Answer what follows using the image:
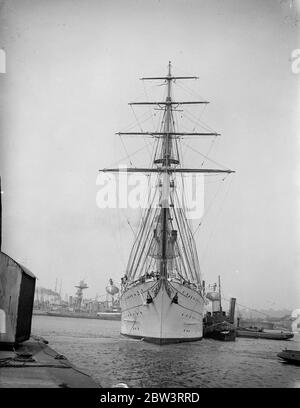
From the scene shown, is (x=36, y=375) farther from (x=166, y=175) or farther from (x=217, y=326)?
(x=217, y=326)

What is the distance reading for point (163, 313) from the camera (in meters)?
25.2

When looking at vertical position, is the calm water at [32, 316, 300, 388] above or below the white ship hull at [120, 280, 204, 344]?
below

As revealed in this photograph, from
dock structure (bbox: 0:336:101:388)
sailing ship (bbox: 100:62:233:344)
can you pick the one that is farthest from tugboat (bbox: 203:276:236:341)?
dock structure (bbox: 0:336:101:388)

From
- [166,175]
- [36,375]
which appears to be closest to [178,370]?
[36,375]

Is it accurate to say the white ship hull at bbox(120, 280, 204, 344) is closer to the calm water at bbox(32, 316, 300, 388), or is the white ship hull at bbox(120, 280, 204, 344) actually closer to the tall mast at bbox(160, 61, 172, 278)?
the tall mast at bbox(160, 61, 172, 278)

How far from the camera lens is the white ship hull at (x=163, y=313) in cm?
2517

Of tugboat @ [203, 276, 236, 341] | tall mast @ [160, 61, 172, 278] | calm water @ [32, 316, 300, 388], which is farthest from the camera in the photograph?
tugboat @ [203, 276, 236, 341]

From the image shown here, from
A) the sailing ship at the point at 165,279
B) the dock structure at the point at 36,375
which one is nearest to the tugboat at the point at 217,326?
the sailing ship at the point at 165,279

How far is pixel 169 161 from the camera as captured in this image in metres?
31.5

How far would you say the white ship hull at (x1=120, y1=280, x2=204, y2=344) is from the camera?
2517cm
